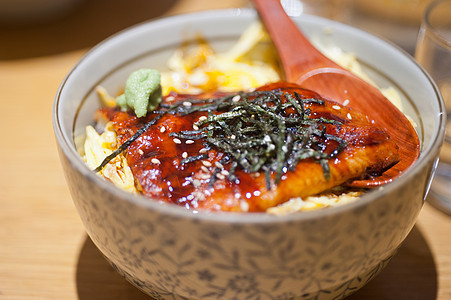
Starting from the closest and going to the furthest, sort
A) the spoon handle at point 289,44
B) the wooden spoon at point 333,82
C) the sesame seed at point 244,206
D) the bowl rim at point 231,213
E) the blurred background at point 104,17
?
the bowl rim at point 231,213 → the sesame seed at point 244,206 → the wooden spoon at point 333,82 → the spoon handle at point 289,44 → the blurred background at point 104,17

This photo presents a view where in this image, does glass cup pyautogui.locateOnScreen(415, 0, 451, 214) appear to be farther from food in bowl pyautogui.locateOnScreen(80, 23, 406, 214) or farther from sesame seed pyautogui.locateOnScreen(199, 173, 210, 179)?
sesame seed pyautogui.locateOnScreen(199, 173, 210, 179)

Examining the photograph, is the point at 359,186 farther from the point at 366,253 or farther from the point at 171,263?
the point at 171,263

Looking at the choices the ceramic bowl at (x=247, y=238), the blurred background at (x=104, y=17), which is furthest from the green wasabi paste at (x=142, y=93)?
the blurred background at (x=104, y=17)

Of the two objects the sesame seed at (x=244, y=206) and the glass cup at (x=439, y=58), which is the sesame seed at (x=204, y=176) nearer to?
the sesame seed at (x=244, y=206)

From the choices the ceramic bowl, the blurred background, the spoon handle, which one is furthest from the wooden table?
the spoon handle

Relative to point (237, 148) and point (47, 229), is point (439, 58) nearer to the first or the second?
point (237, 148)

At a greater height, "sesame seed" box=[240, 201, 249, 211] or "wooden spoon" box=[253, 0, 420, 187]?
"wooden spoon" box=[253, 0, 420, 187]
